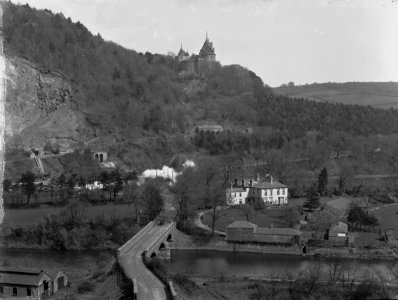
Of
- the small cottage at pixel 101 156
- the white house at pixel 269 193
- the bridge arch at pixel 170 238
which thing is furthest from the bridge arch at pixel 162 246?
the small cottage at pixel 101 156

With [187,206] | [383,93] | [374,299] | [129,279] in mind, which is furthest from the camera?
[383,93]

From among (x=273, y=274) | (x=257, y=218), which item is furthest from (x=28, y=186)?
(x=273, y=274)

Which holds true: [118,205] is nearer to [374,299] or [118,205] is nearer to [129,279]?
[129,279]

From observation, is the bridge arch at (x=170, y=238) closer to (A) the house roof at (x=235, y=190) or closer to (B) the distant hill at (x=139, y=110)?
(A) the house roof at (x=235, y=190)

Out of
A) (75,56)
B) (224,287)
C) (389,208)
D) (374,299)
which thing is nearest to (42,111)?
(75,56)

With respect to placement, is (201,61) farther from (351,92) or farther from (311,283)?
(311,283)
